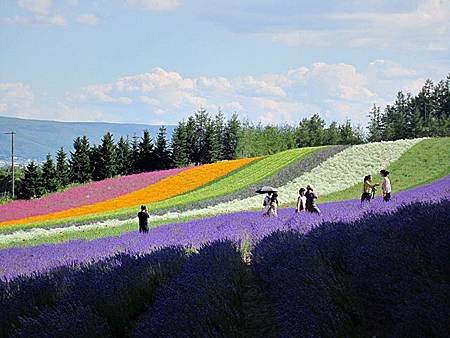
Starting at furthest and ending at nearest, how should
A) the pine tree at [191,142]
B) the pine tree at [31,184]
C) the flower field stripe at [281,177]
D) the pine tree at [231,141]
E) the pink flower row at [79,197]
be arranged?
1. the pine tree at [231,141]
2. the pine tree at [191,142]
3. the pine tree at [31,184]
4. the pink flower row at [79,197]
5. the flower field stripe at [281,177]

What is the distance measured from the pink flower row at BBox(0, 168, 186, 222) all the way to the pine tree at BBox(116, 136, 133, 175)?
41.5 ft

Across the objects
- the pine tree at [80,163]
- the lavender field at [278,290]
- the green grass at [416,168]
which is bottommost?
the lavender field at [278,290]

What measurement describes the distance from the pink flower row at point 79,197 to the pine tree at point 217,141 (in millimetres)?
17505

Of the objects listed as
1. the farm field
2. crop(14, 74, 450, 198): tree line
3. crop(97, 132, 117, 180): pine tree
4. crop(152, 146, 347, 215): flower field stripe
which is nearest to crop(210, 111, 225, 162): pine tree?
crop(14, 74, 450, 198): tree line

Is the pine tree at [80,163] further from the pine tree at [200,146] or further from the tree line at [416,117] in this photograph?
the tree line at [416,117]

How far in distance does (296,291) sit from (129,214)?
891 inches

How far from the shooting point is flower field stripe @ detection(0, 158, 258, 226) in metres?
33.9

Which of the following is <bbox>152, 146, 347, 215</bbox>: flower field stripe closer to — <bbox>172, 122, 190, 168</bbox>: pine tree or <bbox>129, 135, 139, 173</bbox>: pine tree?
<bbox>172, 122, 190, 168</bbox>: pine tree

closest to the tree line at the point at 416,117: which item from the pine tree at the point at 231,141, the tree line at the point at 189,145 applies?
the tree line at the point at 189,145

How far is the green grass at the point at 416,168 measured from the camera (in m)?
28.7

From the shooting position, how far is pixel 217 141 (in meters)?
69.2

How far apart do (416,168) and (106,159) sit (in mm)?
34556

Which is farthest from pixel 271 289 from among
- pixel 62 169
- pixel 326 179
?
pixel 62 169

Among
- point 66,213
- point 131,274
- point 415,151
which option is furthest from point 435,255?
point 415,151
